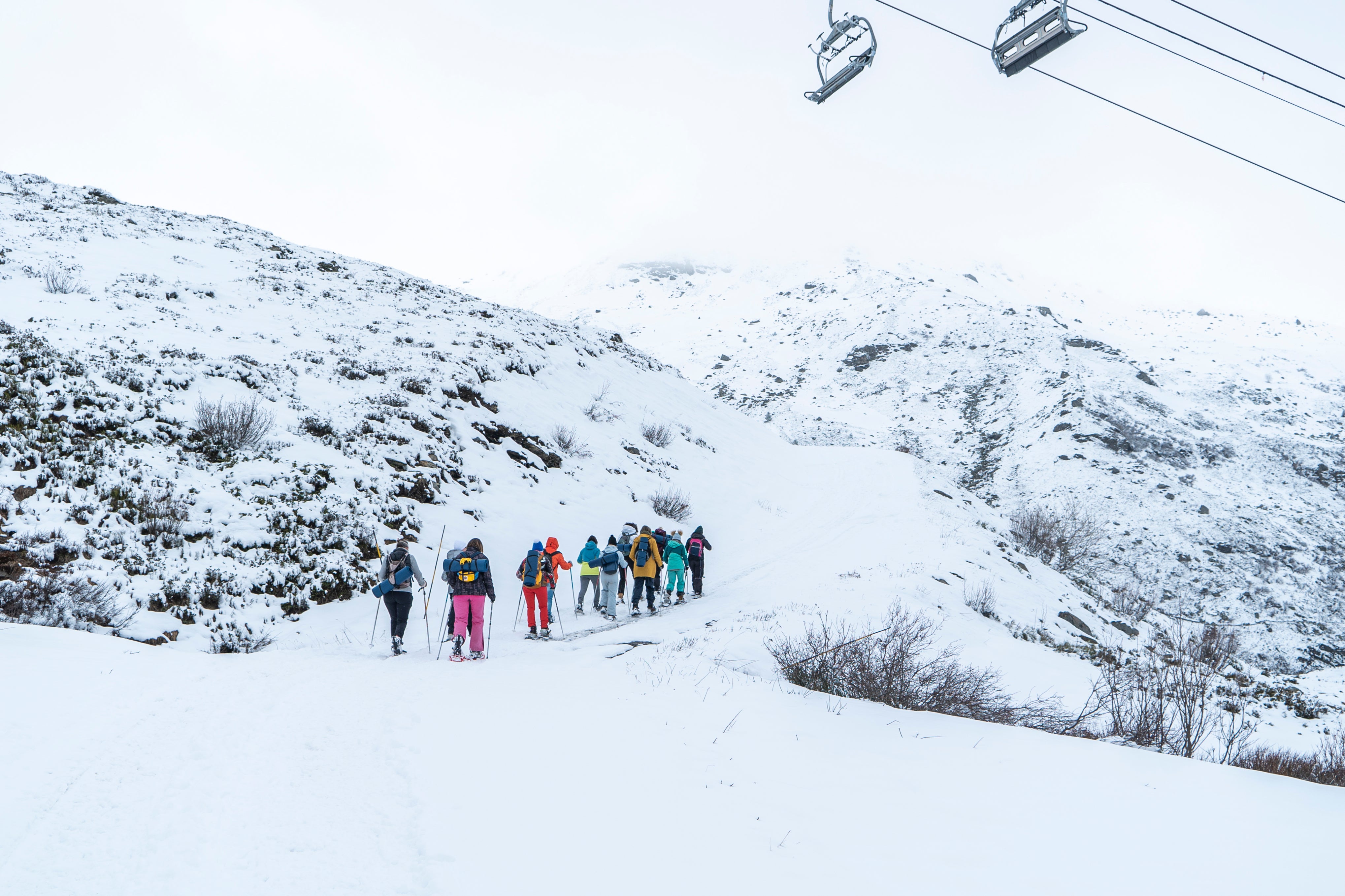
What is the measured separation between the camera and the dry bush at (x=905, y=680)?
7.18 metres

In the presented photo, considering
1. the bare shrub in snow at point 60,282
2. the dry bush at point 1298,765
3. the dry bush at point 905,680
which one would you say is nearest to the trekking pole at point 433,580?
the dry bush at point 905,680

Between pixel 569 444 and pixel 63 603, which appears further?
pixel 569 444

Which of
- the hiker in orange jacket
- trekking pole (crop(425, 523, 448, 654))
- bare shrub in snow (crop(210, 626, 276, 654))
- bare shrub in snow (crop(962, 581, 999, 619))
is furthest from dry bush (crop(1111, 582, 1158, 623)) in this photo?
bare shrub in snow (crop(210, 626, 276, 654))

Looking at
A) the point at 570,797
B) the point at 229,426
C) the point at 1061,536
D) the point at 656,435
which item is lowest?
the point at 570,797

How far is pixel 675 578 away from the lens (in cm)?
1435

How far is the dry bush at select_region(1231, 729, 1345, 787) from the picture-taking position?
659 centimetres

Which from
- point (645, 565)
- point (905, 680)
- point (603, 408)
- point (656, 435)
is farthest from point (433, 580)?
point (656, 435)

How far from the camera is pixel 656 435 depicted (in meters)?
24.7

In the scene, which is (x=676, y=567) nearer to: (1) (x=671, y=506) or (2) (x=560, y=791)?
(1) (x=671, y=506)

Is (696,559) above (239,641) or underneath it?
above

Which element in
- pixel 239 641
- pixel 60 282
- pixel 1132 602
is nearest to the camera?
pixel 239 641

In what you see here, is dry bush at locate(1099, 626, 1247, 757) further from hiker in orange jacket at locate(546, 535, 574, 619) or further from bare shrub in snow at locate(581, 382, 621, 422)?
bare shrub in snow at locate(581, 382, 621, 422)

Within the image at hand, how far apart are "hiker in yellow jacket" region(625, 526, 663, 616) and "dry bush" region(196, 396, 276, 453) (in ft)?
25.4

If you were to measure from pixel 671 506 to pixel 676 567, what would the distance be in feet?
19.0
